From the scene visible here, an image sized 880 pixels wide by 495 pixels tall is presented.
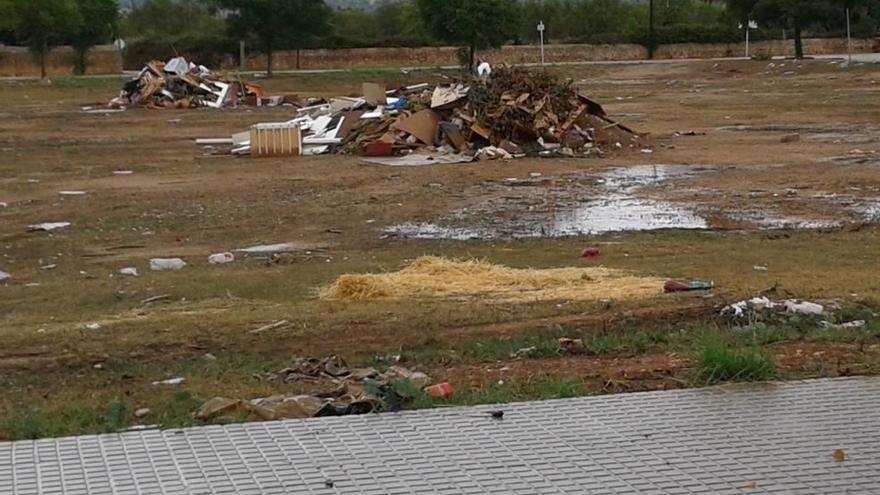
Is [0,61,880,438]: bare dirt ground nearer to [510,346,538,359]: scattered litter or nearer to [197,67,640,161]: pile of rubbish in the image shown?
[510,346,538,359]: scattered litter

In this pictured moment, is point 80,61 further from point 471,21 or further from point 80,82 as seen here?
point 471,21

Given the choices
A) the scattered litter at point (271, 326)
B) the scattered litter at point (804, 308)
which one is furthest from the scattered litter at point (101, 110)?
the scattered litter at point (804, 308)

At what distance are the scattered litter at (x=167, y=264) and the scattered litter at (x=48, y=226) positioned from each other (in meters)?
3.54

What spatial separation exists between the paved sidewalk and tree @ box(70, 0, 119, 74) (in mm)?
68881

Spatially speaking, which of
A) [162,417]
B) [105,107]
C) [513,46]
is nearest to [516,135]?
[162,417]

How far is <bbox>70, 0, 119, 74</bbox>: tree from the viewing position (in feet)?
241

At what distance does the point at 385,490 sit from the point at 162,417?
1.93 metres

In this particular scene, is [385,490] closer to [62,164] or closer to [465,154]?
[465,154]

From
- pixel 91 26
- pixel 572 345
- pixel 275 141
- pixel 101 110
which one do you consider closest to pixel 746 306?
pixel 572 345

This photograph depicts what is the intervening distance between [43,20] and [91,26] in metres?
5.75

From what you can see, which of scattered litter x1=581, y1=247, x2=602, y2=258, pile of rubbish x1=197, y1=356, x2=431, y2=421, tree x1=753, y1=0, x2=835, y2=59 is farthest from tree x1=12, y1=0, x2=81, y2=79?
pile of rubbish x1=197, y1=356, x2=431, y2=421

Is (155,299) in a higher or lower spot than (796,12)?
lower

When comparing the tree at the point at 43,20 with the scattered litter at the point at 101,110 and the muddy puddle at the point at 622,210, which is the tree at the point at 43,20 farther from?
the muddy puddle at the point at 622,210

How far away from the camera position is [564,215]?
18656mm
